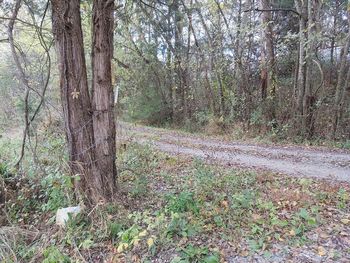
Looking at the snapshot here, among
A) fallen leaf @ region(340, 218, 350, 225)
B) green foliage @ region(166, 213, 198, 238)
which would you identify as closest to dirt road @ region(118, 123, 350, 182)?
fallen leaf @ region(340, 218, 350, 225)

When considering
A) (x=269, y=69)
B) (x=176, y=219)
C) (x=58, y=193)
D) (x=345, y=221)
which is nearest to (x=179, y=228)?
(x=176, y=219)

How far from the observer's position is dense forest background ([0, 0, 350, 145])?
30.7 ft

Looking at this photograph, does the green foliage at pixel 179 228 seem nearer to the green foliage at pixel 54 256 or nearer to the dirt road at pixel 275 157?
the green foliage at pixel 54 256

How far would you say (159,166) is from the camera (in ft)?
22.0

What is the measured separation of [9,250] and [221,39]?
11127 mm

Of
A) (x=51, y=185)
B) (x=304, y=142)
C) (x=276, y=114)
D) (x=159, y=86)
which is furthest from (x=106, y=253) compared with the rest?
(x=159, y=86)

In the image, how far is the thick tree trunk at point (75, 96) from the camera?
403 cm

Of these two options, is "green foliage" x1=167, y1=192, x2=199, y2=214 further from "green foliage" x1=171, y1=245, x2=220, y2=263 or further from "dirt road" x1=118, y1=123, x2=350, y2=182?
"dirt road" x1=118, y1=123, x2=350, y2=182

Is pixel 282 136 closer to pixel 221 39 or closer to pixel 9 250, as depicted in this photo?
pixel 221 39

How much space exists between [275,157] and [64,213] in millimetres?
5131

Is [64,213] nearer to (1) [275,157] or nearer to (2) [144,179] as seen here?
(2) [144,179]

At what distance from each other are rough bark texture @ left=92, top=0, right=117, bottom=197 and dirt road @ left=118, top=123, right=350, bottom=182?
2813 mm

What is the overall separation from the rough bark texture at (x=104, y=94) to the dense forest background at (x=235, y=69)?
2.73 metres

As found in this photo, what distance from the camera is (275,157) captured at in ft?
23.5
